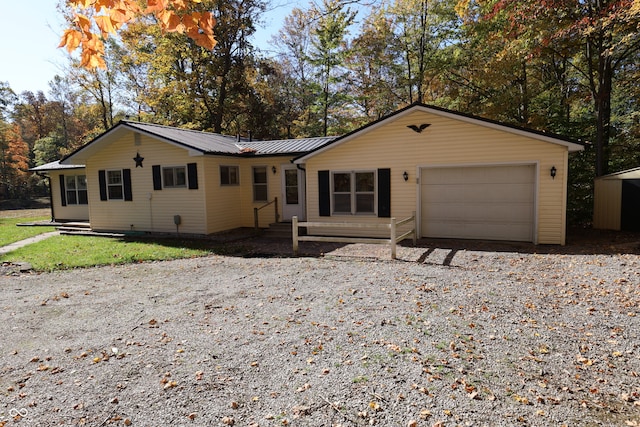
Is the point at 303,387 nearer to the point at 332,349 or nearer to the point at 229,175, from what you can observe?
the point at 332,349

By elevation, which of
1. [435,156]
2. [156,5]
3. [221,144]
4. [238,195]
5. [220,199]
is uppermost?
[221,144]

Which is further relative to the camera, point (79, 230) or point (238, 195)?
point (79, 230)

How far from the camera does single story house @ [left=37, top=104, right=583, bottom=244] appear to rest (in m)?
10.6

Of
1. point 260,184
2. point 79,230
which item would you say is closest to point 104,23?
point 260,184

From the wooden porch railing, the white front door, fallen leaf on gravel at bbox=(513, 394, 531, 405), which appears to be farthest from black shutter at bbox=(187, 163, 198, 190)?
fallen leaf on gravel at bbox=(513, 394, 531, 405)

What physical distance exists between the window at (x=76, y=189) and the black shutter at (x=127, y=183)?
4703 mm

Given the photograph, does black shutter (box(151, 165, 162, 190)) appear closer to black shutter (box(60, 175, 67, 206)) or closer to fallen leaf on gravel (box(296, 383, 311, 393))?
black shutter (box(60, 175, 67, 206))

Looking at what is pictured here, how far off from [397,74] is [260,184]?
12218 mm

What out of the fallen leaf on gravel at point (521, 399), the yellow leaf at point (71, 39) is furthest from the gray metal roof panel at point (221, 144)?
the fallen leaf on gravel at point (521, 399)

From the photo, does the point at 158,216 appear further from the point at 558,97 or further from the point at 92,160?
the point at 558,97

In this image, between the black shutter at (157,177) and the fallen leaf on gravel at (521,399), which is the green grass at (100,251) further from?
the fallen leaf on gravel at (521,399)

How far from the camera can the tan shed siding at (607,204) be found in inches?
487

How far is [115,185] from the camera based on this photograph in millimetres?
15508

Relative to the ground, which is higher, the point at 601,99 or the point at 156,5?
the point at 601,99
